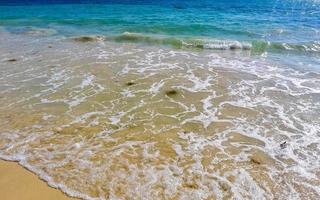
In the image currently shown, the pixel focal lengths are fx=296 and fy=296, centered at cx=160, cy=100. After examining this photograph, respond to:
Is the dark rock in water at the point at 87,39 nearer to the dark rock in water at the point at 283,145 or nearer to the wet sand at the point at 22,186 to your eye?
the wet sand at the point at 22,186

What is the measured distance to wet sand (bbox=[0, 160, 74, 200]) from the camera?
186 inches

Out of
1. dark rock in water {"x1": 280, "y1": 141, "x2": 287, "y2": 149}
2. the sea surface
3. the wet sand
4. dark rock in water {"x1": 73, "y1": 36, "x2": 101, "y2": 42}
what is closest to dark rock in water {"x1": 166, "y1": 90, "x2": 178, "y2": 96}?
the sea surface

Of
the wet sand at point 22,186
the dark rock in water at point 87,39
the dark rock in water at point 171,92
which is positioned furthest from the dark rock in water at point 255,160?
the dark rock in water at point 87,39

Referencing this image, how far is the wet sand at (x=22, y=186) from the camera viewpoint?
4714 mm

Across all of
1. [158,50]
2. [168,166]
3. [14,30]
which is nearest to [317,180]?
[168,166]

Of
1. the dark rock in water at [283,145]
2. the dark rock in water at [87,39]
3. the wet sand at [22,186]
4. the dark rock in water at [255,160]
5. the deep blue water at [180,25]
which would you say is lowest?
the wet sand at [22,186]

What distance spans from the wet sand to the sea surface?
0.57 feet

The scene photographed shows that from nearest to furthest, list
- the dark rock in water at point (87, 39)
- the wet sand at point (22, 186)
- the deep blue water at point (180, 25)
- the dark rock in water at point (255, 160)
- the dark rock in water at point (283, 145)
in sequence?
1. the wet sand at point (22, 186)
2. the dark rock in water at point (255, 160)
3. the dark rock in water at point (283, 145)
4. the dark rock in water at point (87, 39)
5. the deep blue water at point (180, 25)

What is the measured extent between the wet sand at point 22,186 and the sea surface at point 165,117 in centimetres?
17

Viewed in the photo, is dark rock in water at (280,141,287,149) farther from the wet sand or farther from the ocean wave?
the ocean wave

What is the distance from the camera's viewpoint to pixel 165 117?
24.6ft

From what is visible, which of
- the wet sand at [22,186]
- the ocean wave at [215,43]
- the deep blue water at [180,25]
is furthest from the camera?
the deep blue water at [180,25]

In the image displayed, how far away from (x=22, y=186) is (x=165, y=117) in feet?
12.0

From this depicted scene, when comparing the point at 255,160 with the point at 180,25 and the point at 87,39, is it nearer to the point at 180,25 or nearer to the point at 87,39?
the point at 87,39
